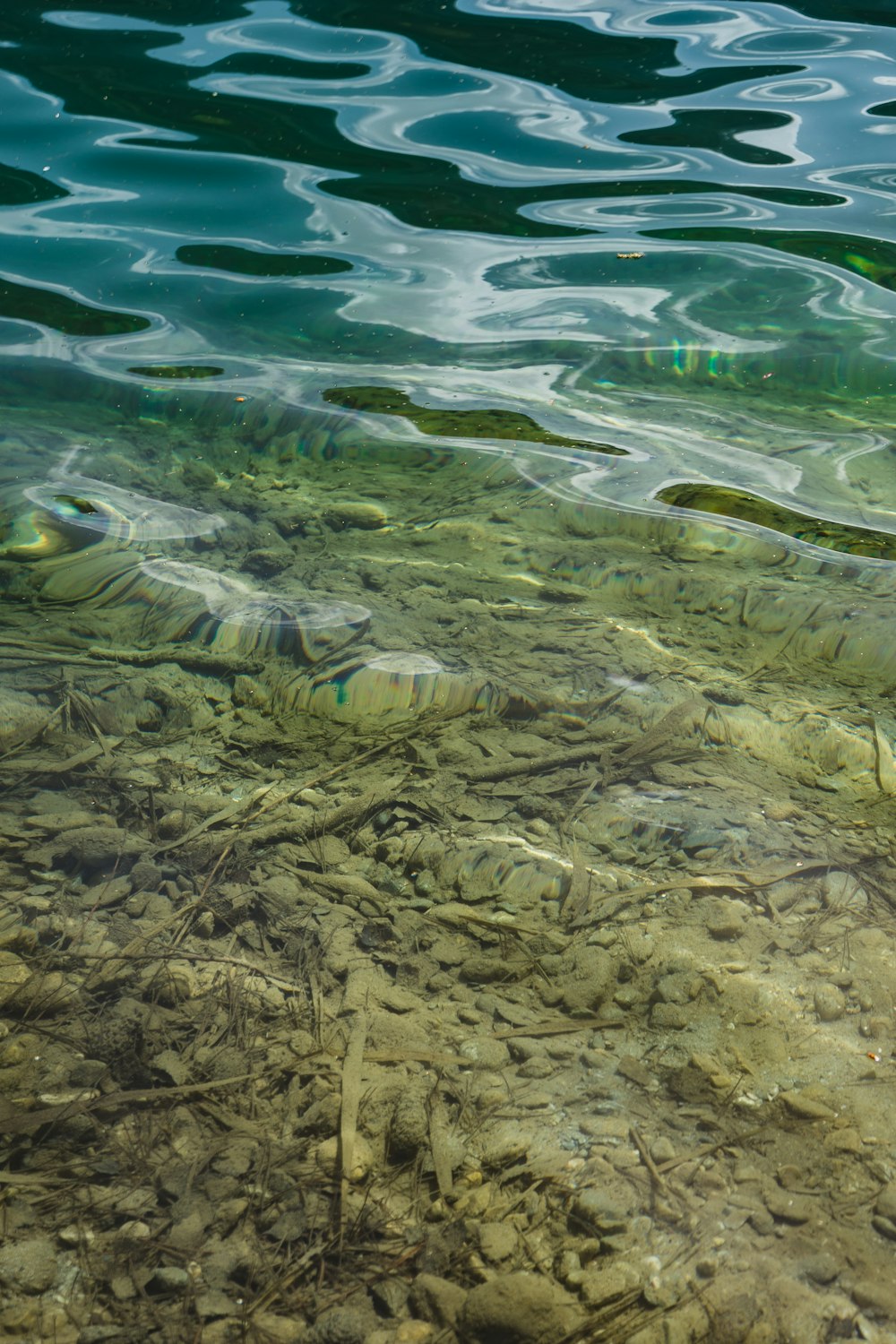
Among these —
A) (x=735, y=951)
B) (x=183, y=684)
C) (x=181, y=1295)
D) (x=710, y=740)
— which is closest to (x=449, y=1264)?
(x=181, y=1295)

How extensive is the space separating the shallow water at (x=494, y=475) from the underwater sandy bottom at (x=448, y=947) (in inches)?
0.5

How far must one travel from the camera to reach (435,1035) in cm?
146

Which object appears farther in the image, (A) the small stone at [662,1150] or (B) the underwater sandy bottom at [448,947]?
(A) the small stone at [662,1150]

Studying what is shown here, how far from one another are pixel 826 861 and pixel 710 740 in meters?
0.38

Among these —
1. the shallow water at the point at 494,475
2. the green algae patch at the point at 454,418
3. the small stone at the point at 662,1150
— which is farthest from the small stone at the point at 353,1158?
the green algae patch at the point at 454,418

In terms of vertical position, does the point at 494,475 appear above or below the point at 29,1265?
above

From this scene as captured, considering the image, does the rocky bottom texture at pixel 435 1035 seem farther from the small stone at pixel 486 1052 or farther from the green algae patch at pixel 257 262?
the green algae patch at pixel 257 262

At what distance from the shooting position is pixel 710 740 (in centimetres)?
206

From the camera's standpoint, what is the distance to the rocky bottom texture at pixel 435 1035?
116 cm

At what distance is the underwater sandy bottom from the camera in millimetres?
1173

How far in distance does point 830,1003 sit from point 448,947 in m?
0.60

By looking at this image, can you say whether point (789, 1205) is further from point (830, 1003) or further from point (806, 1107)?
point (830, 1003)

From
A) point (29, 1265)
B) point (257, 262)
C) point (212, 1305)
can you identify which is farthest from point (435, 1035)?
point (257, 262)

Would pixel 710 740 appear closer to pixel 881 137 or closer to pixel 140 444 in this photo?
pixel 140 444
